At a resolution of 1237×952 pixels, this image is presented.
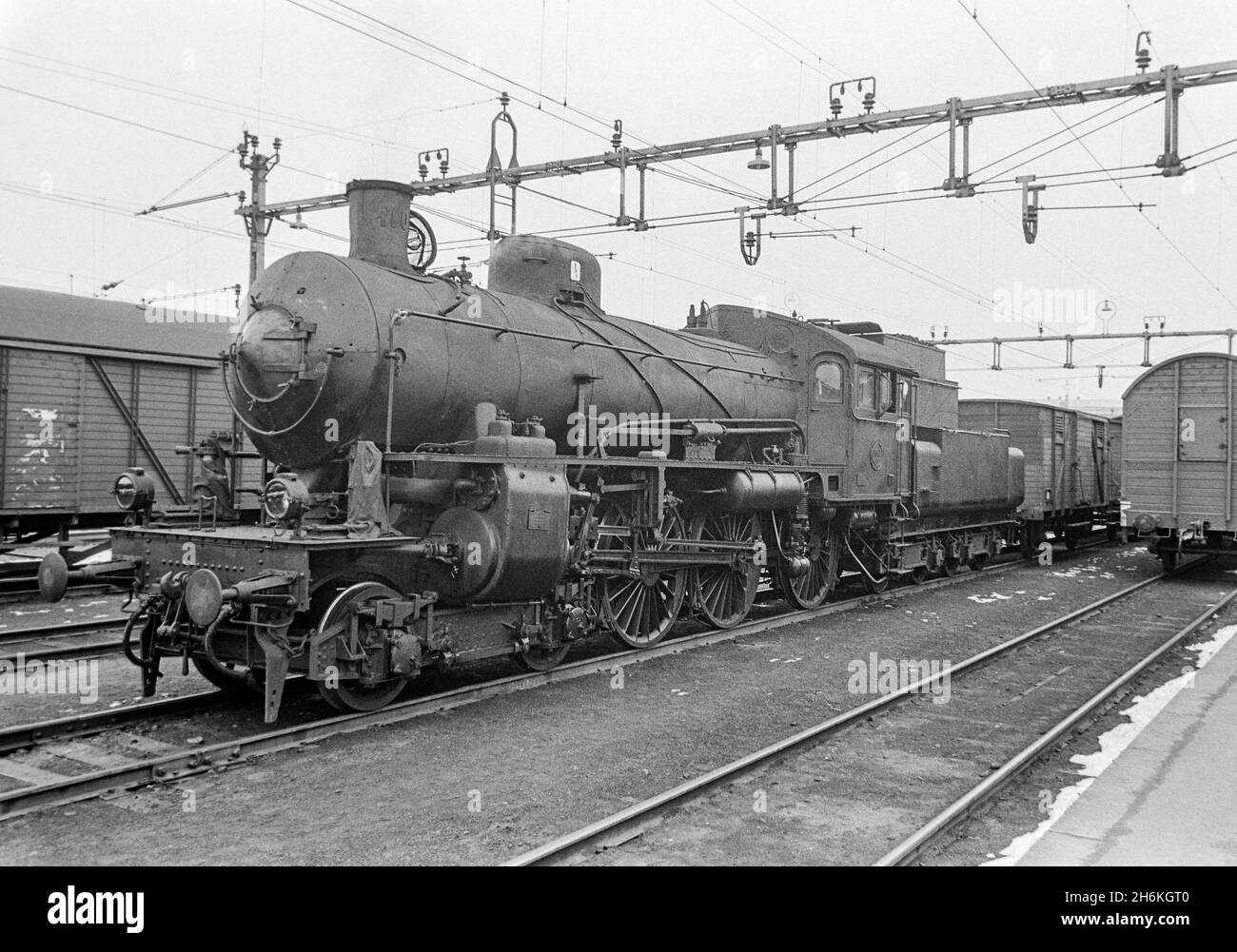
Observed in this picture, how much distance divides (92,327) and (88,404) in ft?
3.76

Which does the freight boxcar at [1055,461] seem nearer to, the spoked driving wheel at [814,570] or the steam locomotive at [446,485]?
the spoked driving wheel at [814,570]

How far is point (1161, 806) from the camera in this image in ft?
17.3

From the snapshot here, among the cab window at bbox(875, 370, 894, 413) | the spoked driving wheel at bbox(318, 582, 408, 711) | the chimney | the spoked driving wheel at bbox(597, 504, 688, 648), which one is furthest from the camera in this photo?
the cab window at bbox(875, 370, 894, 413)

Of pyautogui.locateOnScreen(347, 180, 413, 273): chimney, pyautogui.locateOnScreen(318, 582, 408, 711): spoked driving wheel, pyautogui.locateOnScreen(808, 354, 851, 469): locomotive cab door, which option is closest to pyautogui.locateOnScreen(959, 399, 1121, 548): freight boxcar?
pyautogui.locateOnScreen(808, 354, 851, 469): locomotive cab door

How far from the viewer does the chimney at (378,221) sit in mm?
7652

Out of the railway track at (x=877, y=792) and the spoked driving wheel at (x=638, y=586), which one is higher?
the spoked driving wheel at (x=638, y=586)

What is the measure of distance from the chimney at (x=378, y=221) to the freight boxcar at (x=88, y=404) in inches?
214

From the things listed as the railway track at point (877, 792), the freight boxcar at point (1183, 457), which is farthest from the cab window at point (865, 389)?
the freight boxcar at point (1183, 457)

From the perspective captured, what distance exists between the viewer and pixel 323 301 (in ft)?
22.7

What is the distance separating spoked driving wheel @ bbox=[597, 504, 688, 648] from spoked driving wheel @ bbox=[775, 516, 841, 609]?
2438 millimetres

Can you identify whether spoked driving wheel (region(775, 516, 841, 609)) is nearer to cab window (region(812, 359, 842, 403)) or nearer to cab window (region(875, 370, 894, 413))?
cab window (region(812, 359, 842, 403))

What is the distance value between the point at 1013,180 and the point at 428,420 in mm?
9227

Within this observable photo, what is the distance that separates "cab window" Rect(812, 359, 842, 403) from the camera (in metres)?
12.6

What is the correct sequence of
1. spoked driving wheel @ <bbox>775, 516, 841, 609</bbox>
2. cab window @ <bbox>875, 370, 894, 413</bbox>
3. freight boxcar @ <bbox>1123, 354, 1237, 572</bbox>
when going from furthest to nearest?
freight boxcar @ <bbox>1123, 354, 1237, 572</bbox> < cab window @ <bbox>875, 370, 894, 413</bbox> < spoked driving wheel @ <bbox>775, 516, 841, 609</bbox>
